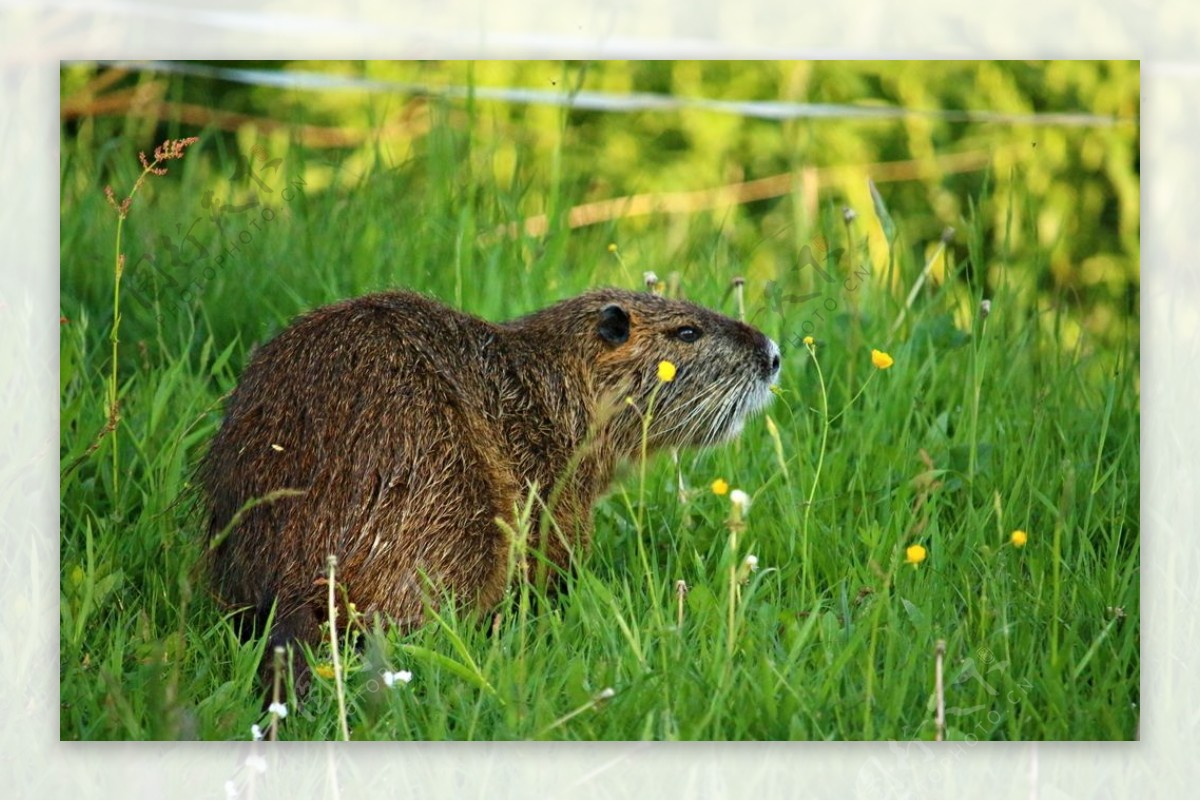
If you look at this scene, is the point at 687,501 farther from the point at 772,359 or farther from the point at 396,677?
the point at 396,677

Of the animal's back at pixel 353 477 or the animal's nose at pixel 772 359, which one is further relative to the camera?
the animal's nose at pixel 772 359

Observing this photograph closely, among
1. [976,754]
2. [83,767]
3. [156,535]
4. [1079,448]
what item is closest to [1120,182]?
[1079,448]

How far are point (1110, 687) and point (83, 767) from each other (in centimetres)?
165

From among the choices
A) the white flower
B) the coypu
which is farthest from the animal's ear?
the white flower

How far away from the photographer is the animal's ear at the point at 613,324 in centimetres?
304

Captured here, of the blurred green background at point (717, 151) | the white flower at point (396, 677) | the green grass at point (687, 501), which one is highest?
the blurred green background at point (717, 151)

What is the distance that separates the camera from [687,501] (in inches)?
118

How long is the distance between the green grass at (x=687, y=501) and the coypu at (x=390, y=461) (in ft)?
0.29

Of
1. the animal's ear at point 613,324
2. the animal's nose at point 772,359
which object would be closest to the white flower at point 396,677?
the animal's ear at point 613,324

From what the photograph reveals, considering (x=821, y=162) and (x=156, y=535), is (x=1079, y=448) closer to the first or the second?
(x=821, y=162)

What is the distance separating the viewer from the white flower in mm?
2539

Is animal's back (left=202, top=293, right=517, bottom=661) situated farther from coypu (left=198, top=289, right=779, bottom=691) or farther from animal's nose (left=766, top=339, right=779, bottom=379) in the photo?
animal's nose (left=766, top=339, right=779, bottom=379)

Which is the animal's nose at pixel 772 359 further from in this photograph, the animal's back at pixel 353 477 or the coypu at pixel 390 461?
the animal's back at pixel 353 477

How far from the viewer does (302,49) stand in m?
2.96
